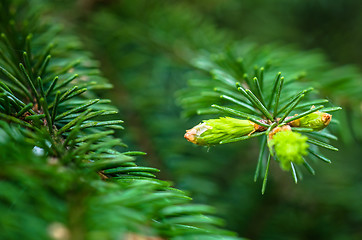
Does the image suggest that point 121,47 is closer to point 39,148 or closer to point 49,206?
point 39,148

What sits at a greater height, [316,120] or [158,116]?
[158,116]

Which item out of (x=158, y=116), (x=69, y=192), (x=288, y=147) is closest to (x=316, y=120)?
(x=288, y=147)

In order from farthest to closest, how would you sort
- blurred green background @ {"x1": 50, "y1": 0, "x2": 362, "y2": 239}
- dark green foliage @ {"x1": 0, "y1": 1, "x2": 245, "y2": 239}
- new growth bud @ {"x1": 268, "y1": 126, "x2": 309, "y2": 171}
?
blurred green background @ {"x1": 50, "y1": 0, "x2": 362, "y2": 239} → new growth bud @ {"x1": 268, "y1": 126, "x2": 309, "y2": 171} → dark green foliage @ {"x1": 0, "y1": 1, "x2": 245, "y2": 239}

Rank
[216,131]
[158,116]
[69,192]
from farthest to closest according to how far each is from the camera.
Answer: [158,116] → [216,131] → [69,192]

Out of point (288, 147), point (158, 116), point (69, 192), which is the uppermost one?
point (158, 116)

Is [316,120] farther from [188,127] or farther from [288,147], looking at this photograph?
[188,127]

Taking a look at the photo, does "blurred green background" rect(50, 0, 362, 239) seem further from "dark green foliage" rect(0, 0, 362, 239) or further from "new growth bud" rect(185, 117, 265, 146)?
"new growth bud" rect(185, 117, 265, 146)

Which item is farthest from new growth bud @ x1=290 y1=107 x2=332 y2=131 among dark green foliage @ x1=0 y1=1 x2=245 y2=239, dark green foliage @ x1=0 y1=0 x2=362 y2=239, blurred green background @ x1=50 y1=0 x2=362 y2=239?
blurred green background @ x1=50 y1=0 x2=362 y2=239
